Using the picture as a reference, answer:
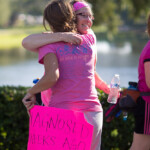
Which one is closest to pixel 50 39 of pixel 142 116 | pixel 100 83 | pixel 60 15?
pixel 60 15

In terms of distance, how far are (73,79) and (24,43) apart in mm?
455

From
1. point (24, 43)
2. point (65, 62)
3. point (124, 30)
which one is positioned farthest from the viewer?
point (124, 30)

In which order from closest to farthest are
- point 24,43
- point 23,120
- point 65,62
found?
point 65,62 → point 24,43 → point 23,120

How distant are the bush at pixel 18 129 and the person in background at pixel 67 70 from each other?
4.60 ft

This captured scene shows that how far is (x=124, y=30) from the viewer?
1646 inches

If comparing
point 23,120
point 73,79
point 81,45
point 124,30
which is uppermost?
point 124,30

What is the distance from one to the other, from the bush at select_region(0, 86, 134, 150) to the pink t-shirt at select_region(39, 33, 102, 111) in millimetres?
1452

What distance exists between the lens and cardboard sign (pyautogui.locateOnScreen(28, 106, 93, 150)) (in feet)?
7.88

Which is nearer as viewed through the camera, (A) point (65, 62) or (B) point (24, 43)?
(A) point (65, 62)

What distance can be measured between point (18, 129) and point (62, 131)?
1.70 m

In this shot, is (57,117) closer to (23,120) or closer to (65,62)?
(65,62)

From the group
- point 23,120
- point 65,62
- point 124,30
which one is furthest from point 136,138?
point 124,30

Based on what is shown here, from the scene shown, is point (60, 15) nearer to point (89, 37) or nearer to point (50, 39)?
point (50, 39)

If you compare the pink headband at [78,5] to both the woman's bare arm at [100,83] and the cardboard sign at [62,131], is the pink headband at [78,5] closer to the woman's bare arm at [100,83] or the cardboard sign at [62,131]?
the woman's bare arm at [100,83]
